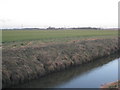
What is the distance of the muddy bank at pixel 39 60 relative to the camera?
61.9 feet

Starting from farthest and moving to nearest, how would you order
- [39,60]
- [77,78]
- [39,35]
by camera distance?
[39,35] → [39,60] → [77,78]

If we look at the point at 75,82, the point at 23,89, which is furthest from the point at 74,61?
the point at 23,89

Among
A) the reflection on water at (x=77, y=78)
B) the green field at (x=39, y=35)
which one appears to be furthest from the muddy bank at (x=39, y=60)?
the green field at (x=39, y=35)

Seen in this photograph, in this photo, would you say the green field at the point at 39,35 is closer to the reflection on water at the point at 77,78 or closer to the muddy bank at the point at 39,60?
the muddy bank at the point at 39,60

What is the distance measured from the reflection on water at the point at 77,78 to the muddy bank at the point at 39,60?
0.72 metres

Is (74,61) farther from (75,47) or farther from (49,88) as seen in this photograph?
(49,88)

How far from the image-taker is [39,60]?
23.1m

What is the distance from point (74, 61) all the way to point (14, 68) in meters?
9.36

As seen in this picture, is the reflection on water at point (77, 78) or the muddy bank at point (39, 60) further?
the reflection on water at point (77, 78)

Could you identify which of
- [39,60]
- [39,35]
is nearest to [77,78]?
[39,60]

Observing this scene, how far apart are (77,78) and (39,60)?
4.76 meters

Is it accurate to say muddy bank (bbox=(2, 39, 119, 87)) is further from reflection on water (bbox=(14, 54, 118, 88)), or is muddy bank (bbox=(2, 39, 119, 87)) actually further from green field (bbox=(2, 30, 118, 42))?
green field (bbox=(2, 30, 118, 42))

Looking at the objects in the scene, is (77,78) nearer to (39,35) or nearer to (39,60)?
(39,60)

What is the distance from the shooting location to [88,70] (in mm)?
25391
